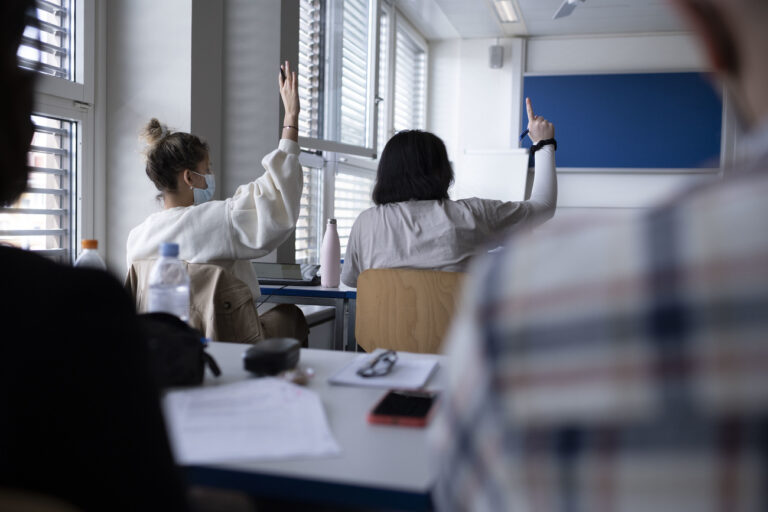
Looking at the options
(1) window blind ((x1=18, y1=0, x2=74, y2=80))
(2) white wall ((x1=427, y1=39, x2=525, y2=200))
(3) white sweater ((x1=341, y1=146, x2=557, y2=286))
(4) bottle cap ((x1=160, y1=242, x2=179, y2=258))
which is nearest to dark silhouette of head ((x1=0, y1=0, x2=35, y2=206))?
(4) bottle cap ((x1=160, y1=242, x2=179, y2=258))

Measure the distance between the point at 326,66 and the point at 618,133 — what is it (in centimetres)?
298

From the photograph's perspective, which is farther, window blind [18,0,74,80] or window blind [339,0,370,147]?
window blind [339,0,370,147]

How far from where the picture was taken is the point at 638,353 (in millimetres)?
331

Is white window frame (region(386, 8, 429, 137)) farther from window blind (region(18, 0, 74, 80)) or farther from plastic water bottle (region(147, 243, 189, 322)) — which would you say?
plastic water bottle (region(147, 243, 189, 322))

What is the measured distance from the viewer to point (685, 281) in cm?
32

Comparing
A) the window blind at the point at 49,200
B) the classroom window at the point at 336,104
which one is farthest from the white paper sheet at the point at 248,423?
the classroom window at the point at 336,104

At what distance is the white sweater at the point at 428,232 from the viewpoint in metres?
2.14

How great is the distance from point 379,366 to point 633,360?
90cm

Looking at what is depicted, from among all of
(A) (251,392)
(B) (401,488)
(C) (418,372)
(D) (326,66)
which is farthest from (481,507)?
(D) (326,66)

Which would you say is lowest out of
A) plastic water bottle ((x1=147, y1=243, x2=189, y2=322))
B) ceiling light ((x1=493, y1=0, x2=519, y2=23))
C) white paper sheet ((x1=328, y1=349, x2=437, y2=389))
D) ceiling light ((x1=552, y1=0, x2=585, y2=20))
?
white paper sheet ((x1=328, y1=349, x2=437, y2=389))

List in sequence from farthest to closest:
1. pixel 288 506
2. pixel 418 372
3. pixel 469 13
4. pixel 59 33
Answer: pixel 469 13 → pixel 59 33 → pixel 418 372 → pixel 288 506

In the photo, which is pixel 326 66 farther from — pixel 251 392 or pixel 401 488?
pixel 401 488

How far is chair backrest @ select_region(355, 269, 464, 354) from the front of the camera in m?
1.86

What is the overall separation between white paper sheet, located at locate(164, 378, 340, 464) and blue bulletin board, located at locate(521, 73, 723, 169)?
5010 mm
